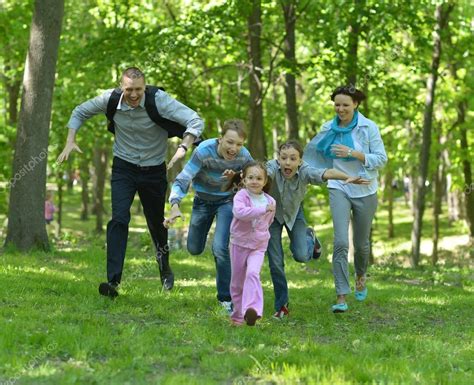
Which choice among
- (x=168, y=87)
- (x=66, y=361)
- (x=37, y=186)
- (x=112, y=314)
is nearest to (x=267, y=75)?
(x=168, y=87)

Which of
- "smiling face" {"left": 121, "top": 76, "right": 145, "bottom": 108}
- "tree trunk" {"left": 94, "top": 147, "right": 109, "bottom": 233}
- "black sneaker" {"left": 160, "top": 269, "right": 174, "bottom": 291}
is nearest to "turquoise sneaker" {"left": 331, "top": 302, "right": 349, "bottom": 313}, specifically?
"black sneaker" {"left": 160, "top": 269, "right": 174, "bottom": 291}

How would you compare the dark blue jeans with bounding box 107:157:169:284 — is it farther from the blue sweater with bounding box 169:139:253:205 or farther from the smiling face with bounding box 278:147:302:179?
the smiling face with bounding box 278:147:302:179

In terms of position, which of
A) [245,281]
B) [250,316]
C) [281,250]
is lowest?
[250,316]

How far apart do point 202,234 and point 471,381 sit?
11.8 ft

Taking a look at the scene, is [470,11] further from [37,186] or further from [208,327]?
[208,327]

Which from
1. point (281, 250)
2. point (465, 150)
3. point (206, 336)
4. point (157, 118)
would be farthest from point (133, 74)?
point (465, 150)

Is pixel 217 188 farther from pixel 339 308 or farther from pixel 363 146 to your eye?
pixel 339 308

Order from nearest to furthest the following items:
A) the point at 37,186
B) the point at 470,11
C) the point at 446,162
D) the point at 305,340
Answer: the point at 305,340 < the point at 37,186 < the point at 470,11 < the point at 446,162

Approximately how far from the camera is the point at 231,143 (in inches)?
295

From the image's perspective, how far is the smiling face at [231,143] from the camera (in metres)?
7.49

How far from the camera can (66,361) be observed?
5.60 m
